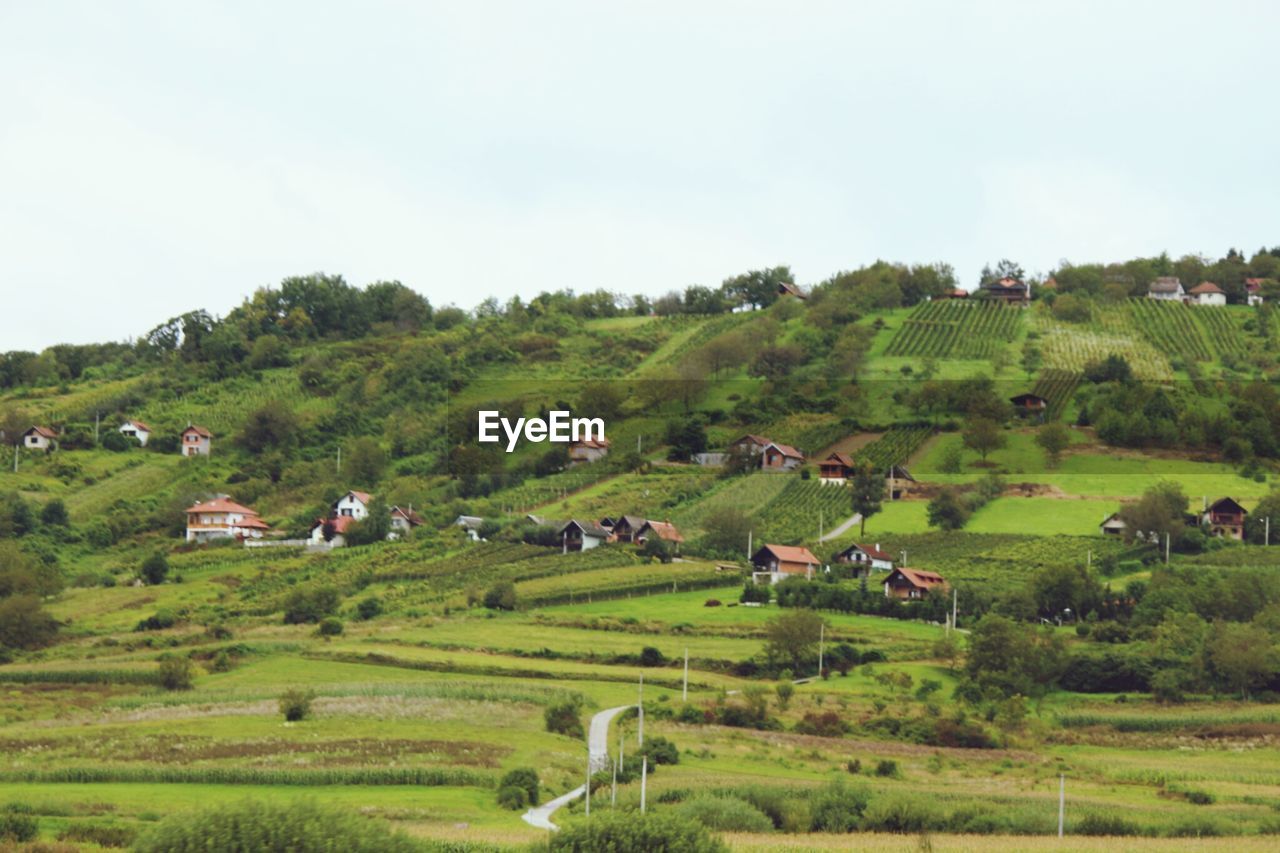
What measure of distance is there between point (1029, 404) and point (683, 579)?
3725 centimetres

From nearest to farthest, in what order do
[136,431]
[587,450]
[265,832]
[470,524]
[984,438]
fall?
[265,832] < [470,524] < [984,438] < [587,450] < [136,431]

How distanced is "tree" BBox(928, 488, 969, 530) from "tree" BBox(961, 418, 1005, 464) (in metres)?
10.6

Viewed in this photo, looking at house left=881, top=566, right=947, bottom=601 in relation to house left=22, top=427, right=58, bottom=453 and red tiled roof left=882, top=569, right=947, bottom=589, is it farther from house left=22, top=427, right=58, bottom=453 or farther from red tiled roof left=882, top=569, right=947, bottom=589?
house left=22, top=427, right=58, bottom=453

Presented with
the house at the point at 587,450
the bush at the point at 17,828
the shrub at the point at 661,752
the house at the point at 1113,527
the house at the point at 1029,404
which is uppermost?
the house at the point at 1029,404

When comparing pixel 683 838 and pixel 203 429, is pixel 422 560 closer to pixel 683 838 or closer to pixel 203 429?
pixel 203 429

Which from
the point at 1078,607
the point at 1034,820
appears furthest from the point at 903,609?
the point at 1034,820

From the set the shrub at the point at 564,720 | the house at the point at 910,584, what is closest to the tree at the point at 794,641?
the house at the point at 910,584

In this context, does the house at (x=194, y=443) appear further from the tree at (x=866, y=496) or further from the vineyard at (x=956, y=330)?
the vineyard at (x=956, y=330)

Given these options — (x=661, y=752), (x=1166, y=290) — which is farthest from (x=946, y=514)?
(x=1166, y=290)

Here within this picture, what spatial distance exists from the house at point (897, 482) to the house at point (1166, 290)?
62.0 meters

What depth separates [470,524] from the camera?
10081cm

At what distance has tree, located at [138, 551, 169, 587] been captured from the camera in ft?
304

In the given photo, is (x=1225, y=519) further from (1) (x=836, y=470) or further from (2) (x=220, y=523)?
(2) (x=220, y=523)

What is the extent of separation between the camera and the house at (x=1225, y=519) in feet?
294
